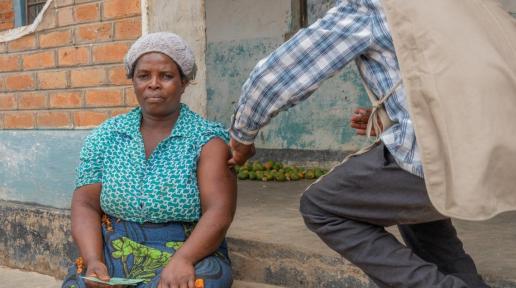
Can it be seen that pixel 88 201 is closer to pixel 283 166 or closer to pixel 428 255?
pixel 428 255

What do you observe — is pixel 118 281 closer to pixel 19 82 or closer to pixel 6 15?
pixel 19 82

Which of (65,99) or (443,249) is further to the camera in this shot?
(65,99)

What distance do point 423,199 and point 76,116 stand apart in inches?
100

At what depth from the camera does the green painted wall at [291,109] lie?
7109 mm

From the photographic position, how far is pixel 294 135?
7500mm

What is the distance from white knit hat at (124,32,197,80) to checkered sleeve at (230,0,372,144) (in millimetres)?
Result: 738

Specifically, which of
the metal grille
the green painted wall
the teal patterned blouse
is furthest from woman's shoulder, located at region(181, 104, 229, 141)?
the metal grille

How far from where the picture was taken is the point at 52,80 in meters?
4.45

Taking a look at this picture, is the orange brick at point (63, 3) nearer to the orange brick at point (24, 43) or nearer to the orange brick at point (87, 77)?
the orange brick at point (24, 43)

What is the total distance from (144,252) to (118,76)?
1.28 m

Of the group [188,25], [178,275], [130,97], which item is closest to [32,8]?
[130,97]

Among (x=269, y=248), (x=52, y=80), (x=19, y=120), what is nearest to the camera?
(x=269, y=248)

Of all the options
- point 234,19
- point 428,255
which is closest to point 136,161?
point 428,255

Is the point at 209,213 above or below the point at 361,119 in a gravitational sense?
below
